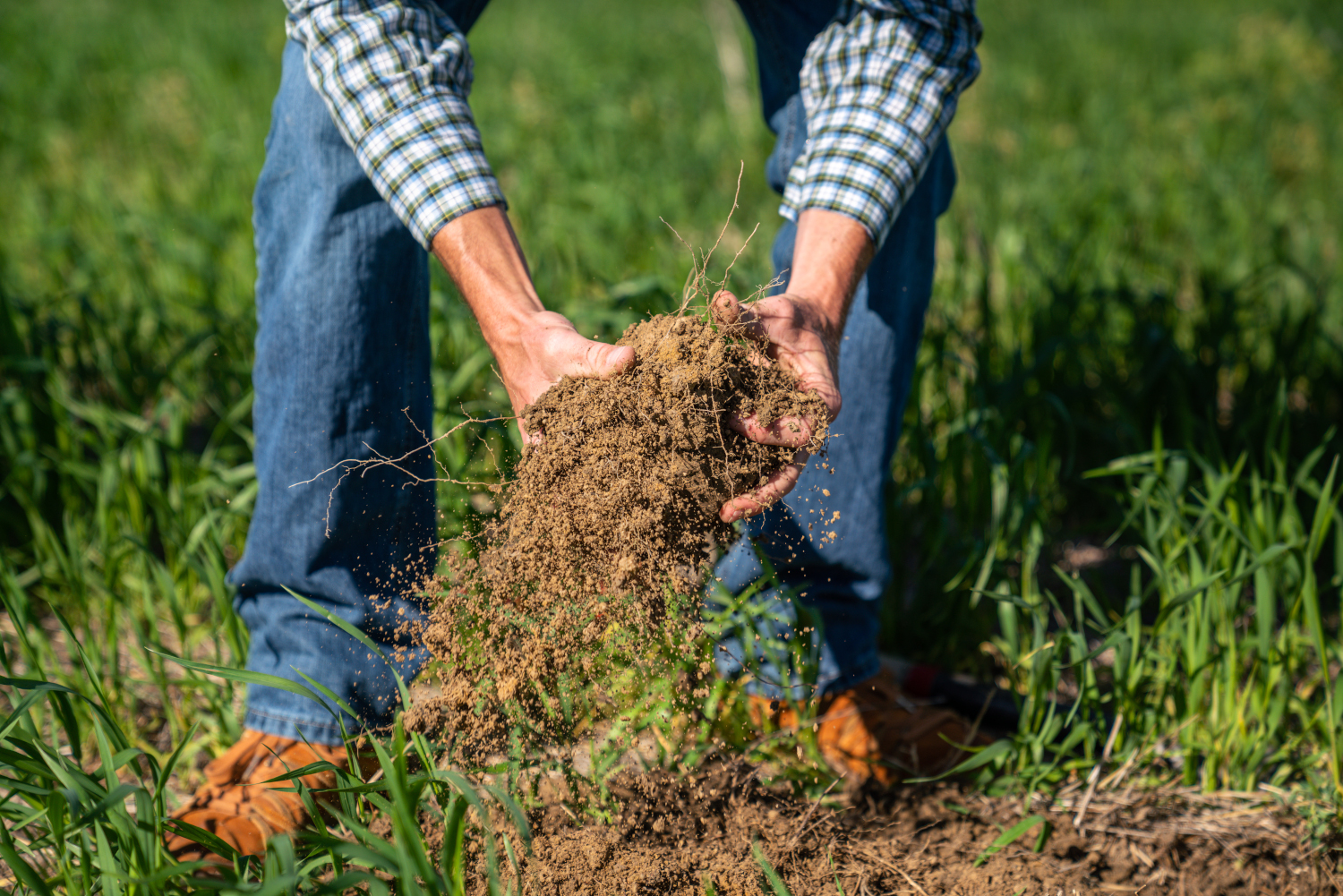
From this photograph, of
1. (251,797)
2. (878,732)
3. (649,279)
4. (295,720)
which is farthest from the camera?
(649,279)

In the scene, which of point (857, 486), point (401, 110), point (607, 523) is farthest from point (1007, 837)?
point (401, 110)

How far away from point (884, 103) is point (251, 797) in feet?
4.35

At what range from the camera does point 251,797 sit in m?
1.23

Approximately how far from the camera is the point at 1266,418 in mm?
2076

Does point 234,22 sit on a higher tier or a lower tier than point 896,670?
higher

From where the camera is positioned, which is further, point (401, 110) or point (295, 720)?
point (295, 720)

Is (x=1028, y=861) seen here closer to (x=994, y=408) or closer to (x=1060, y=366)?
(x=994, y=408)

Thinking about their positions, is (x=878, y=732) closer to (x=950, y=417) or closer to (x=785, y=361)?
(x=785, y=361)

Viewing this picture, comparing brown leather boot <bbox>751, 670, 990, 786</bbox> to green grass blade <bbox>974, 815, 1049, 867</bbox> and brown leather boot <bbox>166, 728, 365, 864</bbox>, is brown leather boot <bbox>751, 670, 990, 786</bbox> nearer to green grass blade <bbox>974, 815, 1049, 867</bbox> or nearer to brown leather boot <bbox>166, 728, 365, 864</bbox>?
green grass blade <bbox>974, 815, 1049, 867</bbox>

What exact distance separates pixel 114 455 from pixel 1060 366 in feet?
6.94

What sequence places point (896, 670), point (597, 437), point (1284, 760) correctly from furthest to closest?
1. point (896, 670)
2. point (1284, 760)
3. point (597, 437)

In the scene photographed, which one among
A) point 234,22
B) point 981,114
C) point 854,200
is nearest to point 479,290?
point 854,200

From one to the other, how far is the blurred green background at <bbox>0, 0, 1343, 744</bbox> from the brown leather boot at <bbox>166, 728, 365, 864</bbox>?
0.13 meters

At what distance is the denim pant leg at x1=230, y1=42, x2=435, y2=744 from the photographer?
129cm
